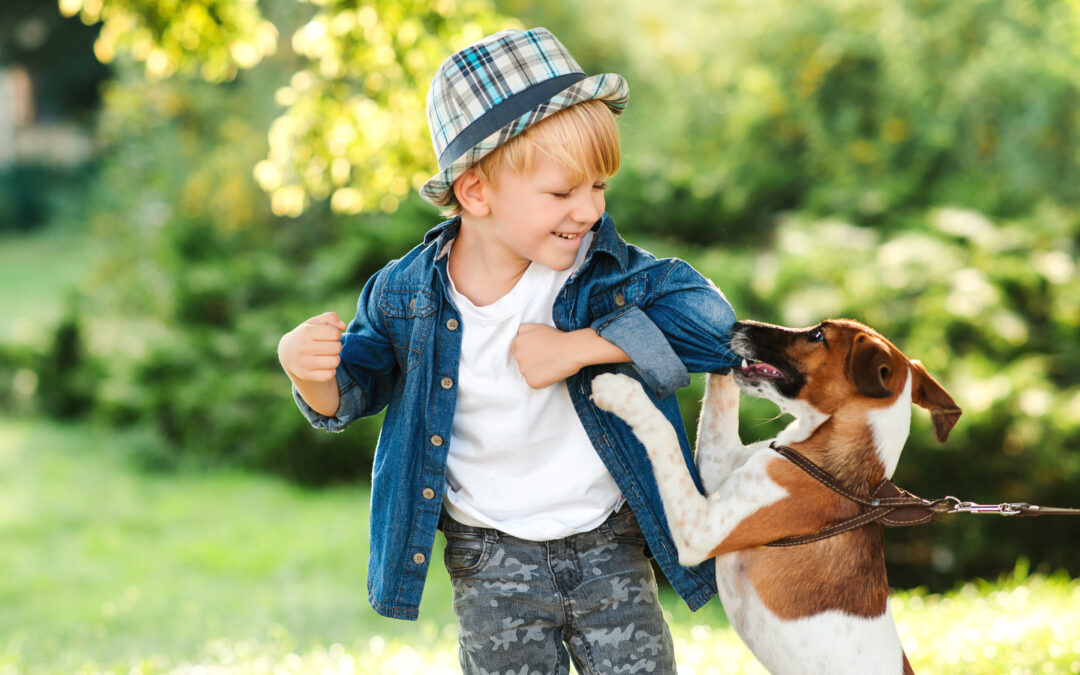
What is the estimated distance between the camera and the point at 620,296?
8.13 feet

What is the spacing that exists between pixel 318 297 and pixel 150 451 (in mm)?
2318

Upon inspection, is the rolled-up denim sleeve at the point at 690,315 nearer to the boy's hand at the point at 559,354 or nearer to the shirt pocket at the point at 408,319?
the boy's hand at the point at 559,354

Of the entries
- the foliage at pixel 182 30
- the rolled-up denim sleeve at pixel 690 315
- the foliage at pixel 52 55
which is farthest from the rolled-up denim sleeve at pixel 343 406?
the foliage at pixel 52 55

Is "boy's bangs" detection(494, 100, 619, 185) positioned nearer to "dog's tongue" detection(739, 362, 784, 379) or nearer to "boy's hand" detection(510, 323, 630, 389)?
"boy's hand" detection(510, 323, 630, 389)

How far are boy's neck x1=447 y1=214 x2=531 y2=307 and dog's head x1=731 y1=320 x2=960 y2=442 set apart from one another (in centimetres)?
60

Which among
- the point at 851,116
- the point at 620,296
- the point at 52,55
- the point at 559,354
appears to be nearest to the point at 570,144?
the point at 620,296

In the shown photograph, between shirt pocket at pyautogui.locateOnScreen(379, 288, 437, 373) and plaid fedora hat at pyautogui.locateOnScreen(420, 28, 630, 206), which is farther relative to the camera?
shirt pocket at pyautogui.locateOnScreen(379, 288, 437, 373)

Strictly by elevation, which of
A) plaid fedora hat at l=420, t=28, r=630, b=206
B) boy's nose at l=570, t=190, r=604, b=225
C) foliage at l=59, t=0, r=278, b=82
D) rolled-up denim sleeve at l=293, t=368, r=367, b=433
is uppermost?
foliage at l=59, t=0, r=278, b=82

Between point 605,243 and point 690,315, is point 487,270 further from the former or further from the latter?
point 690,315

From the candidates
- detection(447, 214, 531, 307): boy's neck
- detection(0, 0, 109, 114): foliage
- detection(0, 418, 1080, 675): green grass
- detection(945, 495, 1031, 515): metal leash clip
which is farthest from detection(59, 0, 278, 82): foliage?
detection(0, 0, 109, 114): foliage

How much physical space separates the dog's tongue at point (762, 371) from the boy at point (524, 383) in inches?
7.3

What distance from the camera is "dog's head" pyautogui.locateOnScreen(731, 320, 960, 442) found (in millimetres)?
2631

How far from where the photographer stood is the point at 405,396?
8.44 ft

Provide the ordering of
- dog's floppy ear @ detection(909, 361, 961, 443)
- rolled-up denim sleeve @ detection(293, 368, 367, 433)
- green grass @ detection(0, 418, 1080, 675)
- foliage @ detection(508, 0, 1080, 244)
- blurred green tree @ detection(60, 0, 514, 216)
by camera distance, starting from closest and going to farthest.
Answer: rolled-up denim sleeve @ detection(293, 368, 367, 433) < dog's floppy ear @ detection(909, 361, 961, 443) < green grass @ detection(0, 418, 1080, 675) < blurred green tree @ detection(60, 0, 514, 216) < foliage @ detection(508, 0, 1080, 244)
